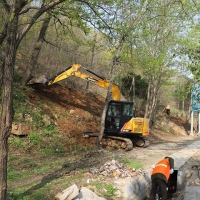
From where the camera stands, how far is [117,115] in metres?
15.3

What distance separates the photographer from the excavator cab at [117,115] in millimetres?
15156

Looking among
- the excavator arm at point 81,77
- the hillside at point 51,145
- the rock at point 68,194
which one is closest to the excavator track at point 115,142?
the hillside at point 51,145

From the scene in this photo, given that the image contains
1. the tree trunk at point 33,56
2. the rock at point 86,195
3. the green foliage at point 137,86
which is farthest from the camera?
the green foliage at point 137,86

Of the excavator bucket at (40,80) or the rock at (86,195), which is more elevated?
the excavator bucket at (40,80)

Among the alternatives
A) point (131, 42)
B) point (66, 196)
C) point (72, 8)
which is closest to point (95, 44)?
point (131, 42)

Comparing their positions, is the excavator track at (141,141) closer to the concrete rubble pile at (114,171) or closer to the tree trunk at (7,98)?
the concrete rubble pile at (114,171)

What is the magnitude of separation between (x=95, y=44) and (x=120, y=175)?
7.70 meters

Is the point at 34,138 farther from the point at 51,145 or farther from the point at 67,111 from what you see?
the point at 67,111

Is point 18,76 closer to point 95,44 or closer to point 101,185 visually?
point 95,44

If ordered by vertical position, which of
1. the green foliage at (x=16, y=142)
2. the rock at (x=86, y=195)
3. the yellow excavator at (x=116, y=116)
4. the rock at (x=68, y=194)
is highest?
the yellow excavator at (x=116, y=116)

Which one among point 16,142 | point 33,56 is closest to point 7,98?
point 16,142

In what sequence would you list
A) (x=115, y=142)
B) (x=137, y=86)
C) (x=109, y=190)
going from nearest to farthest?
1. (x=109, y=190)
2. (x=115, y=142)
3. (x=137, y=86)

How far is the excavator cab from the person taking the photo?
49.7 ft

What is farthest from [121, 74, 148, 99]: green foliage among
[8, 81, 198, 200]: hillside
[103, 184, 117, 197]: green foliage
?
[103, 184, 117, 197]: green foliage
